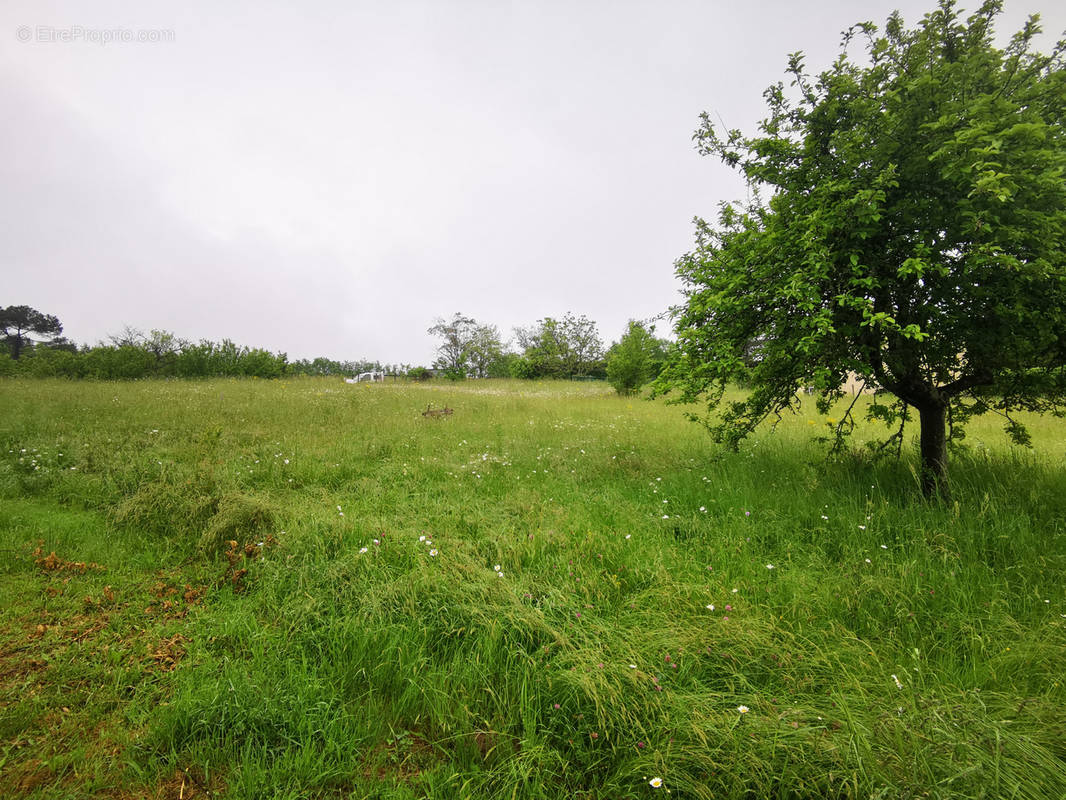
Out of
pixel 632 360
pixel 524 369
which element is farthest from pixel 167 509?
pixel 524 369

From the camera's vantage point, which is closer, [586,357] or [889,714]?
[889,714]

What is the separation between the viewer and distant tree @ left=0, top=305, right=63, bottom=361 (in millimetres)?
39812

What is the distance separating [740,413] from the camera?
17.8 ft

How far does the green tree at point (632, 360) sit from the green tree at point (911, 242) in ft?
51.4

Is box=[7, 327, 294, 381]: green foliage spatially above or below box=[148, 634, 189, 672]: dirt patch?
above

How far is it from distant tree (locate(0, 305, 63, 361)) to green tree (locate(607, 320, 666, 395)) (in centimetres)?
6052

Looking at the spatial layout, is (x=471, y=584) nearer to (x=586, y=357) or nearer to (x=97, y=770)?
(x=97, y=770)

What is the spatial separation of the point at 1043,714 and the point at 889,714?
2.58 feet

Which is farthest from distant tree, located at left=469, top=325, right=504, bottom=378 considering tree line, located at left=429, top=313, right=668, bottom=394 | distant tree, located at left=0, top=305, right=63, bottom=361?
distant tree, located at left=0, top=305, right=63, bottom=361

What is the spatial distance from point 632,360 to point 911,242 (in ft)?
55.0

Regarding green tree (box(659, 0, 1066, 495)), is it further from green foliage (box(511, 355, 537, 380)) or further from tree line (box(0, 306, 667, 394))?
green foliage (box(511, 355, 537, 380))

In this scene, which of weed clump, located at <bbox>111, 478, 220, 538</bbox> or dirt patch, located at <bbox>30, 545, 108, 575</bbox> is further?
weed clump, located at <bbox>111, 478, 220, 538</bbox>

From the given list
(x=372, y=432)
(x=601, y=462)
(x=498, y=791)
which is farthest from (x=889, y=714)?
(x=372, y=432)

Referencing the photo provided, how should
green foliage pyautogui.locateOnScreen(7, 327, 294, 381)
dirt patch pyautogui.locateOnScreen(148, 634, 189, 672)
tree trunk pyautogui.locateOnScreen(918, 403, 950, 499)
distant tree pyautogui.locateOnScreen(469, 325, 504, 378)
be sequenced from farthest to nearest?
distant tree pyautogui.locateOnScreen(469, 325, 504, 378)
green foliage pyautogui.locateOnScreen(7, 327, 294, 381)
tree trunk pyautogui.locateOnScreen(918, 403, 950, 499)
dirt patch pyautogui.locateOnScreen(148, 634, 189, 672)
